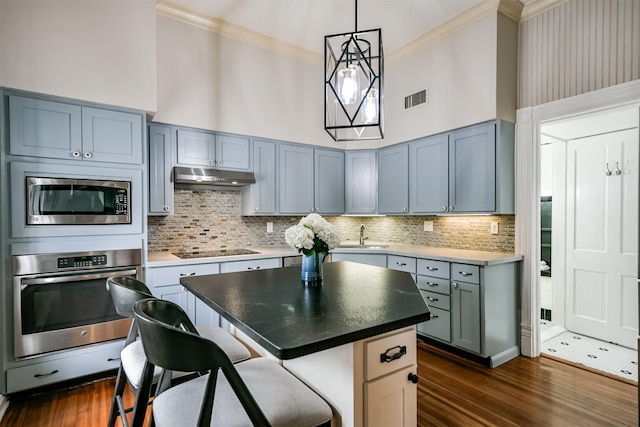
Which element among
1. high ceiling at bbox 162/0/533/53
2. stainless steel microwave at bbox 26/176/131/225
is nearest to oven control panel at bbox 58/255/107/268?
stainless steel microwave at bbox 26/176/131/225

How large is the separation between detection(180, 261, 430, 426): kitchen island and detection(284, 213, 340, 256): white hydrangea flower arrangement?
0.79 feet

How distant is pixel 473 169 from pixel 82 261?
348cm

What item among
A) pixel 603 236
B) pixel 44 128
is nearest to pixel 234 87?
pixel 44 128

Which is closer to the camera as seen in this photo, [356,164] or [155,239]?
[155,239]

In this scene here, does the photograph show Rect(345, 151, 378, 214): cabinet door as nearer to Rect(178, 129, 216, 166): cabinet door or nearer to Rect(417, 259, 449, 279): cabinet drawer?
Rect(417, 259, 449, 279): cabinet drawer

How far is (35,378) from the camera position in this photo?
227 centimetres

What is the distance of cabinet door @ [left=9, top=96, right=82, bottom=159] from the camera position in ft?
7.27

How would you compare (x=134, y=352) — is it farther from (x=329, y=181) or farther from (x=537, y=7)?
(x=537, y=7)

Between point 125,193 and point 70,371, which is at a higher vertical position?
point 125,193

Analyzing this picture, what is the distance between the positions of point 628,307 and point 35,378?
5159 mm

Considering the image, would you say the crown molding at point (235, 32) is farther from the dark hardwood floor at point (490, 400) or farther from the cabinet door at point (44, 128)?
the dark hardwood floor at point (490, 400)

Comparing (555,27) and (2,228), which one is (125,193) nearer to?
(2,228)

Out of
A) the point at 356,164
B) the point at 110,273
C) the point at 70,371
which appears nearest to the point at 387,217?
Result: the point at 356,164

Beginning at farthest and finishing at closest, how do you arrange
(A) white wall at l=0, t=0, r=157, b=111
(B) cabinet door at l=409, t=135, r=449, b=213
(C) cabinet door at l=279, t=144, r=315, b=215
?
(C) cabinet door at l=279, t=144, r=315, b=215 → (B) cabinet door at l=409, t=135, r=449, b=213 → (A) white wall at l=0, t=0, r=157, b=111
